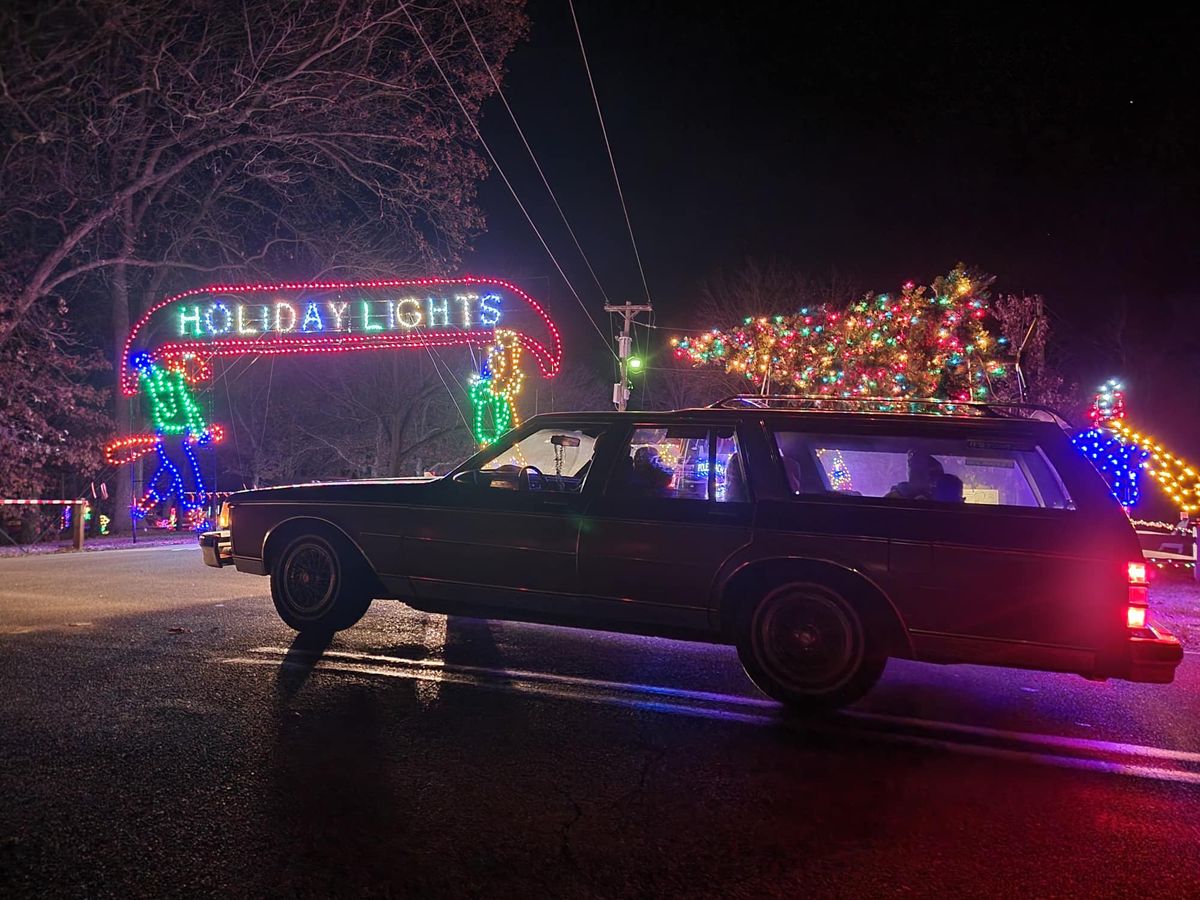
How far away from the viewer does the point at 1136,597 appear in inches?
155

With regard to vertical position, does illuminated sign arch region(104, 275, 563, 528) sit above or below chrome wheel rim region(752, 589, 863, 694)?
above

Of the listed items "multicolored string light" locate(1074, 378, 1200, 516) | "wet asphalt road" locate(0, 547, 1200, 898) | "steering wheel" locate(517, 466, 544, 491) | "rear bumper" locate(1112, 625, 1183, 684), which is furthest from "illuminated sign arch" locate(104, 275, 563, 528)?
"rear bumper" locate(1112, 625, 1183, 684)

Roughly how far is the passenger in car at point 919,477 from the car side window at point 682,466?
0.93 meters

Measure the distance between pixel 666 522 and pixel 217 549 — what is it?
4128 mm

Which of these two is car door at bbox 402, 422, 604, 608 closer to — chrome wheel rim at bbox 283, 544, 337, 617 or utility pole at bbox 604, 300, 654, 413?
chrome wheel rim at bbox 283, 544, 337, 617

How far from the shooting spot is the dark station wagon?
4.07 m

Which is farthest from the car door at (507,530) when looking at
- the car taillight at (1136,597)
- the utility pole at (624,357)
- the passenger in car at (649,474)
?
the utility pole at (624,357)

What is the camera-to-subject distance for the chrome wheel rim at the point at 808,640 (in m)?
4.43

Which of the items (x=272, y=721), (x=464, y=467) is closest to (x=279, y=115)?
(x=464, y=467)

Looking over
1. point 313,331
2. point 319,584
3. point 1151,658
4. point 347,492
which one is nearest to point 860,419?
point 1151,658

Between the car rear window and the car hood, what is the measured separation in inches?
102

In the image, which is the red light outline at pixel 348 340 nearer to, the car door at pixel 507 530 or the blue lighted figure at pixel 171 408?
the blue lighted figure at pixel 171 408

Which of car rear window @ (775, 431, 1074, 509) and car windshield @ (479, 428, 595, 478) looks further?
car windshield @ (479, 428, 595, 478)

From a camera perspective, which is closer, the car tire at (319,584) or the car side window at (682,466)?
the car side window at (682,466)
